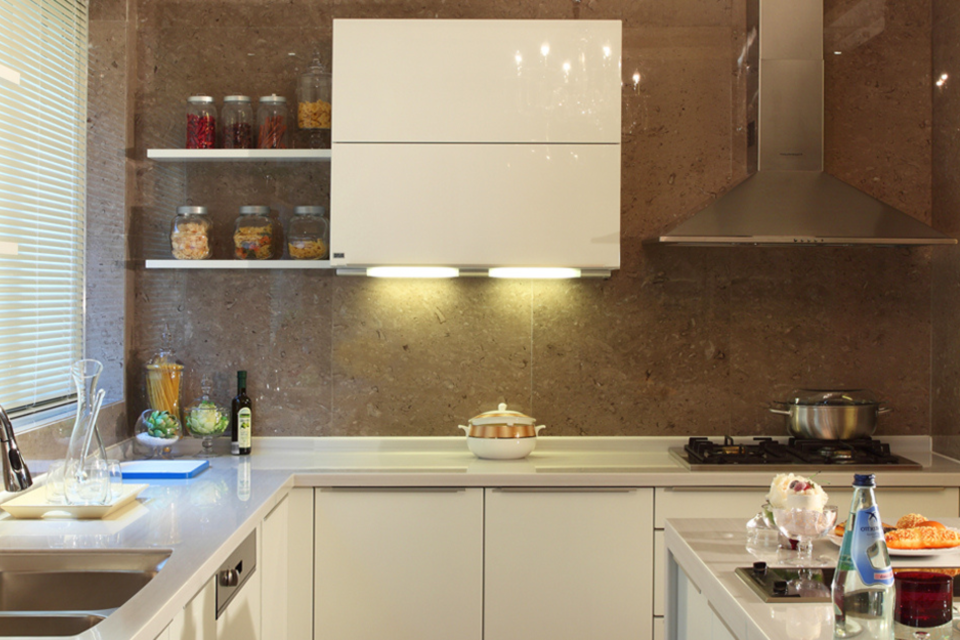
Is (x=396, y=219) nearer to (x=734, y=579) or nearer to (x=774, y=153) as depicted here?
(x=774, y=153)

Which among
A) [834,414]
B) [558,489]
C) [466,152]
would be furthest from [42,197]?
[834,414]

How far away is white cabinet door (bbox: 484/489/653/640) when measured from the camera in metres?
2.78

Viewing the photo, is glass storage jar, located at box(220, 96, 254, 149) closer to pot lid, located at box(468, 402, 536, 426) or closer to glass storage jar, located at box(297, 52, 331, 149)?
glass storage jar, located at box(297, 52, 331, 149)

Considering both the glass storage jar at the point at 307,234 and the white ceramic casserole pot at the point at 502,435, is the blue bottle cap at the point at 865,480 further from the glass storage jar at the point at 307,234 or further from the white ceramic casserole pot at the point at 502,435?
the glass storage jar at the point at 307,234

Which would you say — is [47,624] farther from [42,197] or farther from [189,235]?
[189,235]

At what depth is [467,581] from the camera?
9.09ft

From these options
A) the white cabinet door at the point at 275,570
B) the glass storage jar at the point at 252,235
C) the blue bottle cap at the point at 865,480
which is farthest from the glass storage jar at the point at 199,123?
the blue bottle cap at the point at 865,480

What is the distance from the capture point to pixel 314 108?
3.08 metres

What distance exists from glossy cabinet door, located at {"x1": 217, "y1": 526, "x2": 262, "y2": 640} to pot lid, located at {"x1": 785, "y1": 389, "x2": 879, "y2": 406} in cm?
199

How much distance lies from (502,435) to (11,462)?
167 centimetres

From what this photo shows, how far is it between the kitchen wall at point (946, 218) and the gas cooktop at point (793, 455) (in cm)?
37

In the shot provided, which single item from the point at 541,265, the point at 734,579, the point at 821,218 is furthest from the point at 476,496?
the point at 821,218

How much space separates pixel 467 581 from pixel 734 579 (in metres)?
1.42

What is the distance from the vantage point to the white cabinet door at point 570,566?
9.11ft
